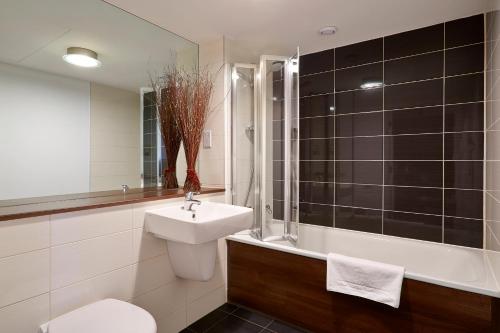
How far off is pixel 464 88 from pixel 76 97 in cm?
281

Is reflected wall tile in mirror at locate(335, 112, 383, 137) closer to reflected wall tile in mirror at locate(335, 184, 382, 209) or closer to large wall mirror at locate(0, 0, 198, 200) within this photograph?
reflected wall tile in mirror at locate(335, 184, 382, 209)

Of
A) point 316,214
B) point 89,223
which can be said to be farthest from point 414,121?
point 89,223

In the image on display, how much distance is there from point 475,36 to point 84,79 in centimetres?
283

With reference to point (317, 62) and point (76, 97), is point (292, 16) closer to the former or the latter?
point (317, 62)

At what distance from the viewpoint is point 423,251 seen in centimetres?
216

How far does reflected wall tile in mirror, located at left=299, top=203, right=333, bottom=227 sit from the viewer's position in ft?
8.68

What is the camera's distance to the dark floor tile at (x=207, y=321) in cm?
198

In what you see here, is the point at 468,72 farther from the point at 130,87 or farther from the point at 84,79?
the point at 84,79

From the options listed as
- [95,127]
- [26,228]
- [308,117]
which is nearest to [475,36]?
[308,117]

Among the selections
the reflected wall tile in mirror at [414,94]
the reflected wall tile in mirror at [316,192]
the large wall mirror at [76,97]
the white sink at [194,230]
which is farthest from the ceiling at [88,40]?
the reflected wall tile in mirror at [414,94]

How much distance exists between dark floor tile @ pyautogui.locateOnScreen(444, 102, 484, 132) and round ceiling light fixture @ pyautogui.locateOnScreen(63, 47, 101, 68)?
265 centimetres

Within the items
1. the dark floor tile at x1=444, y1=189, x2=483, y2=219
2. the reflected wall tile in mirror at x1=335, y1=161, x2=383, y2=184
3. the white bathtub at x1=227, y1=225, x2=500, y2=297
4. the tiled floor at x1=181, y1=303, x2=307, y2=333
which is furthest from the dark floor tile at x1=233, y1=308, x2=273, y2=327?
the dark floor tile at x1=444, y1=189, x2=483, y2=219

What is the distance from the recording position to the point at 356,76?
246 centimetres

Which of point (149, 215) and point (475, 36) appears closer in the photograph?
point (149, 215)
